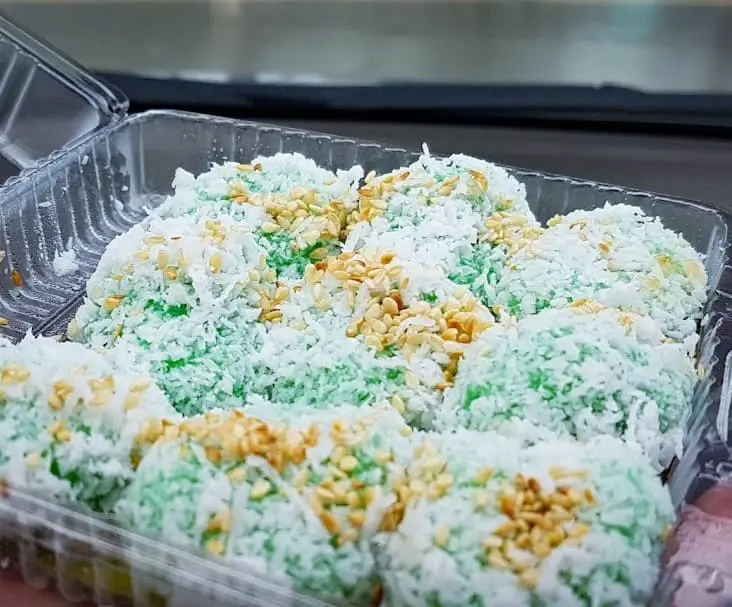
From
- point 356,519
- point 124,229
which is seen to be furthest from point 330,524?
point 124,229

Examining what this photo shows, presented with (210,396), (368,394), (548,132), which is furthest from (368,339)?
(548,132)

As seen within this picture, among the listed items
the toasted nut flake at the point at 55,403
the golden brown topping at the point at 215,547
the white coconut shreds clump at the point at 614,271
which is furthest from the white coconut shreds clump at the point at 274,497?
the white coconut shreds clump at the point at 614,271

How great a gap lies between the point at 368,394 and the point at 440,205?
369 mm

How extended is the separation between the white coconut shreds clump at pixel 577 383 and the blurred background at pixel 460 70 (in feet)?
2.47

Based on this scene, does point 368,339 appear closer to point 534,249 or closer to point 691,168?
point 534,249

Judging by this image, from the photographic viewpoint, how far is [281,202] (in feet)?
4.24

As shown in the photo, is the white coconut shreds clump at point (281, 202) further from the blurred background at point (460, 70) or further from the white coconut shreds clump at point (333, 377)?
the blurred background at point (460, 70)

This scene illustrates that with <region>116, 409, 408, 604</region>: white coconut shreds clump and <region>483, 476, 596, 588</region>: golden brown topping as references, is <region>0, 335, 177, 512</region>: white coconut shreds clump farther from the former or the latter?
<region>483, 476, 596, 588</region>: golden brown topping

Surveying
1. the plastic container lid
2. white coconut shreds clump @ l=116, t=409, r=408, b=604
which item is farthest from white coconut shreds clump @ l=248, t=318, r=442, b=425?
the plastic container lid

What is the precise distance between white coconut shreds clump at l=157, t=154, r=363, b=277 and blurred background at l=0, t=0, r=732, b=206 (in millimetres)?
462

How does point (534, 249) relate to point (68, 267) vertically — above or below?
above

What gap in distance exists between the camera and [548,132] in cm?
181

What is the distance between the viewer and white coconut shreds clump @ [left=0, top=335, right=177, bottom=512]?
0.84 m

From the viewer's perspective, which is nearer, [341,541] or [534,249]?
[341,541]
